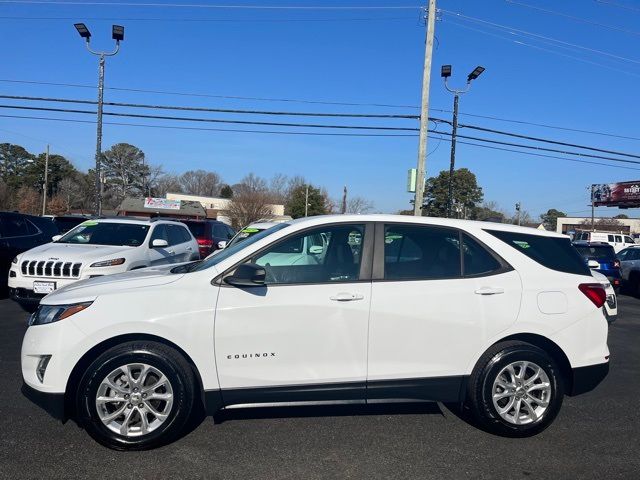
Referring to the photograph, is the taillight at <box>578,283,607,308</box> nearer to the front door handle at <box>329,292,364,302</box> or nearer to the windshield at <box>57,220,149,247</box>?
the front door handle at <box>329,292,364,302</box>

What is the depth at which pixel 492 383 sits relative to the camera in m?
4.27

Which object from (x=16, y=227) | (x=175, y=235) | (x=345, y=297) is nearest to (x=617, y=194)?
(x=175, y=235)

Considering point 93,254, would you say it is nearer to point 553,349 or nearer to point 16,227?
point 16,227

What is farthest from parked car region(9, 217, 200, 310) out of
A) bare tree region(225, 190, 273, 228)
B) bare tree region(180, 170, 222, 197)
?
bare tree region(180, 170, 222, 197)

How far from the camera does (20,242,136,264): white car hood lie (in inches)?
326

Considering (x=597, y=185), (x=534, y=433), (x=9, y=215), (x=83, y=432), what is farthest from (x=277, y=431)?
(x=597, y=185)

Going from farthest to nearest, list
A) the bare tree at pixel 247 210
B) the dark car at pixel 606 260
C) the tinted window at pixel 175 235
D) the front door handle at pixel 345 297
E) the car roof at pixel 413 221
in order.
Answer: the bare tree at pixel 247 210, the dark car at pixel 606 260, the tinted window at pixel 175 235, the car roof at pixel 413 221, the front door handle at pixel 345 297

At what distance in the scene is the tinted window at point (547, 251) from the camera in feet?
15.0

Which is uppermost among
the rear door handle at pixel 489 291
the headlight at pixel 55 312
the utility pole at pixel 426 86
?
the utility pole at pixel 426 86

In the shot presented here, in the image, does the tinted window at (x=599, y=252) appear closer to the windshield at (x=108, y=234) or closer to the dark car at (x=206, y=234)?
the dark car at (x=206, y=234)

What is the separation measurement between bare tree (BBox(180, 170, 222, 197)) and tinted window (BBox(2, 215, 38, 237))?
88.5 meters

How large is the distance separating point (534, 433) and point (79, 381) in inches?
142

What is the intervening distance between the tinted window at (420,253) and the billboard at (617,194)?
63.8 m

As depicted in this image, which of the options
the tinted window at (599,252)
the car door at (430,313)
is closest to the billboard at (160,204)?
the tinted window at (599,252)
